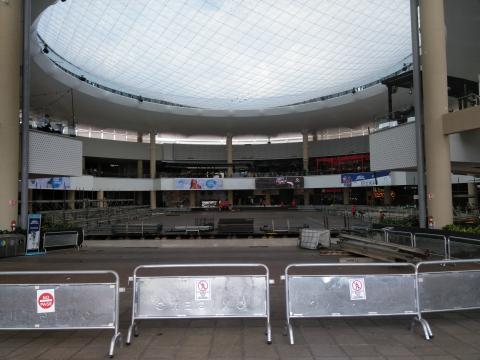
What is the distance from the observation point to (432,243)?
42.8ft

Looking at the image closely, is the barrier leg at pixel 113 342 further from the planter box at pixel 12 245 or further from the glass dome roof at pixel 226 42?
the glass dome roof at pixel 226 42

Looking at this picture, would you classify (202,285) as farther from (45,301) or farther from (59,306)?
(45,301)

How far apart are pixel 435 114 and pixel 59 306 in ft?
54.2

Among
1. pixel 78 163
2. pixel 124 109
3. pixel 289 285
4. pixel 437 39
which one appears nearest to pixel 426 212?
pixel 437 39

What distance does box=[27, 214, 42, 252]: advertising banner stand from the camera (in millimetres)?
16016

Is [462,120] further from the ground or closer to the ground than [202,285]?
further from the ground

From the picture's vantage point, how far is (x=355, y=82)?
4806 cm

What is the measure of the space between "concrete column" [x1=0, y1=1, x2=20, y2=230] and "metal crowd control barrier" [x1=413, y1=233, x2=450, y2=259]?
16705 mm

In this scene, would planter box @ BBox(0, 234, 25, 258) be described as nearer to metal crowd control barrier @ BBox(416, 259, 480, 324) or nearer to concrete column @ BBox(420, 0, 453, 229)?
metal crowd control barrier @ BBox(416, 259, 480, 324)

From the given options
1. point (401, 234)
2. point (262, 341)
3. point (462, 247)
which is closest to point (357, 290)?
point (262, 341)

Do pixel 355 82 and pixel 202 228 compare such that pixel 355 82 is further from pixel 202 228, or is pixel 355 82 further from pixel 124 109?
pixel 202 228

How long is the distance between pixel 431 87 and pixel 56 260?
679 inches

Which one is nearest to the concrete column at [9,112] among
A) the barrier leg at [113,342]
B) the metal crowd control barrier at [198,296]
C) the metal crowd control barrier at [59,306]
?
the metal crowd control barrier at [59,306]

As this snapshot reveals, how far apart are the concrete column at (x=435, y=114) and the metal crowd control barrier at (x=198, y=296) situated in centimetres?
1388
